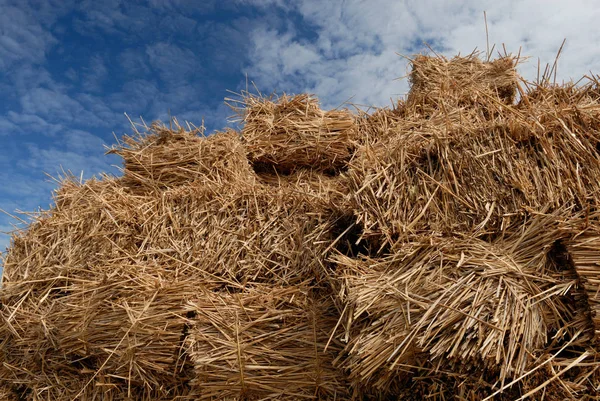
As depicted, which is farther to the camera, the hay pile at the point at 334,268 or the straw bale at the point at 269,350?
the straw bale at the point at 269,350

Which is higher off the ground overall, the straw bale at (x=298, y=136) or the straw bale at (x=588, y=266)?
the straw bale at (x=298, y=136)

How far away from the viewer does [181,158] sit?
11.3ft

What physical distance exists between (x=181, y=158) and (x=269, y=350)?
1.78 metres

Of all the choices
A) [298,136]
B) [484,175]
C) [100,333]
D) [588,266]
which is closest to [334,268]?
[484,175]

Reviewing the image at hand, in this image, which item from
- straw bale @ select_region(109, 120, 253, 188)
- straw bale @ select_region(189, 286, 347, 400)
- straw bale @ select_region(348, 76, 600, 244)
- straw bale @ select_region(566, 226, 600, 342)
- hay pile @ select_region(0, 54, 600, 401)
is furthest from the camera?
straw bale @ select_region(109, 120, 253, 188)

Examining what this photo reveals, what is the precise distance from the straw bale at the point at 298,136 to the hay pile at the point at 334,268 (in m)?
0.02

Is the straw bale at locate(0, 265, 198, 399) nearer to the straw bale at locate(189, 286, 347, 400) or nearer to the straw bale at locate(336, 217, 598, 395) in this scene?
the straw bale at locate(189, 286, 347, 400)

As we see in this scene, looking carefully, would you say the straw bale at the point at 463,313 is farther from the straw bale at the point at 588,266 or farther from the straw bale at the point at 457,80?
the straw bale at the point at 457,80

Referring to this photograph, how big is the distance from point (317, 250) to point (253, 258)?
0.41 m

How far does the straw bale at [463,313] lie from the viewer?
5.15ft

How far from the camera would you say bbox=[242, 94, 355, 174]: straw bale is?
346 cm

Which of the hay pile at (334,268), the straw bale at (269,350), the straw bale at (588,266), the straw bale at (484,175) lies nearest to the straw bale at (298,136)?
the hay pile at (334,268)

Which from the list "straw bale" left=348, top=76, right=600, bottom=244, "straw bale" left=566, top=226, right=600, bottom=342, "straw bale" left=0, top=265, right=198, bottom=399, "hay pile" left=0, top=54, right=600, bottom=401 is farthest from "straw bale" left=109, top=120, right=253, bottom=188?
"straw bale" left=566, top=226, right=600, bottom=342

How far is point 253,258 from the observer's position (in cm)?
259
